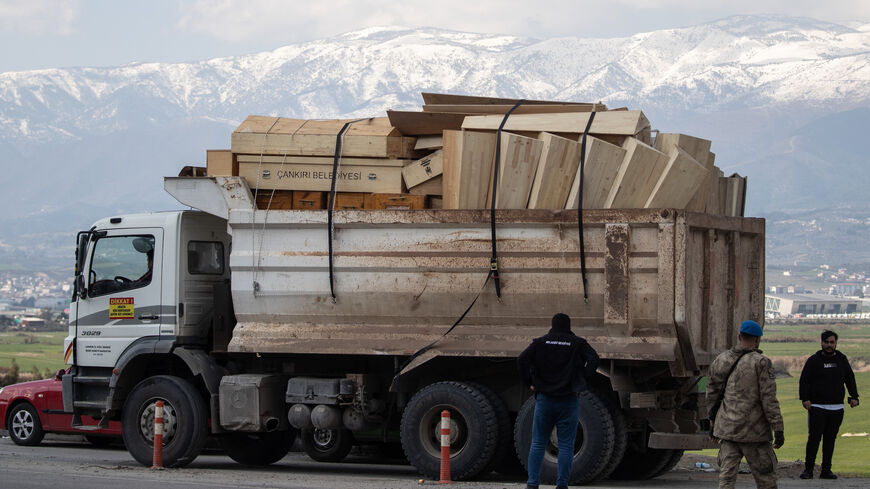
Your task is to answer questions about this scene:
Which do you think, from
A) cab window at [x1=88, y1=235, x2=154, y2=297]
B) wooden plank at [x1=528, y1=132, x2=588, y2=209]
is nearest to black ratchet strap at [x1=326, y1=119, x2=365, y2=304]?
wooden plank at [x1=528, y1=132, x2=588, y2=209]

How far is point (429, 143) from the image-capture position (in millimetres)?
12367

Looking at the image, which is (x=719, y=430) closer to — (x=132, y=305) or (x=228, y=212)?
(x=228, y=212)

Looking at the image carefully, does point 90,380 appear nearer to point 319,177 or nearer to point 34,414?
point 319,177

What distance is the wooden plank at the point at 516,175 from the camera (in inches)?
444

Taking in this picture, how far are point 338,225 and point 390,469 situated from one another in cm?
369

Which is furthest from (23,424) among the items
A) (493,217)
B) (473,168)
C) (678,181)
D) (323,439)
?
(678,181)

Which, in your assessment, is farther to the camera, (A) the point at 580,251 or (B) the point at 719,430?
(A) the point at 580,251

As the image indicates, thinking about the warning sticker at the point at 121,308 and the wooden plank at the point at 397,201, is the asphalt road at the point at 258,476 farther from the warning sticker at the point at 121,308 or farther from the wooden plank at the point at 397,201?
the wooden plank at the point at 397,201

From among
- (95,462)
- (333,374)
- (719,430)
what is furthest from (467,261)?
(95,462)

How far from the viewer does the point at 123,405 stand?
13.1 meters

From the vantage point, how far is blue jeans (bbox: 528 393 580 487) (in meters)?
9.63

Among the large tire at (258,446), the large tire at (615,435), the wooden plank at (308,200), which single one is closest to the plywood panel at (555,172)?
the large tire at (615,435)

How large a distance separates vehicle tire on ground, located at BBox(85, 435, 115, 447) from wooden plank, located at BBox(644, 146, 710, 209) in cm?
1092

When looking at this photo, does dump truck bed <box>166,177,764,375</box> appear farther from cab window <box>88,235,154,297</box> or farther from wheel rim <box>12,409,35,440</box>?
wheel rim <box>12,409,35,440</box>
